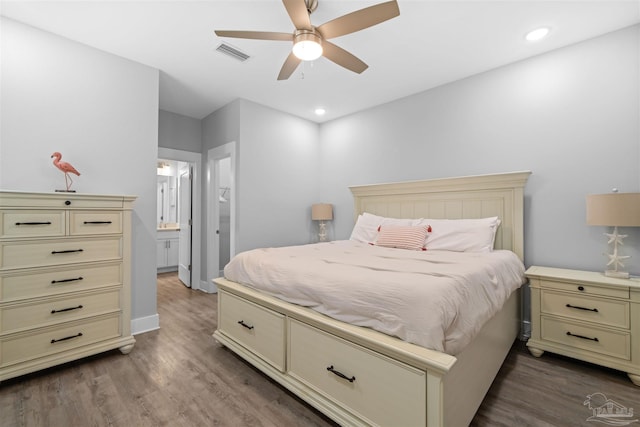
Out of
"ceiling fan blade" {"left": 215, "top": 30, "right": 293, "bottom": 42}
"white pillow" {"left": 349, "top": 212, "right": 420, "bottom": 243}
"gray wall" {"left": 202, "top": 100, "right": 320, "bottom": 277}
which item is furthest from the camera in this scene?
"gray wall" {"left": 202, "top": 100, "right": 320, "bottom": 277}

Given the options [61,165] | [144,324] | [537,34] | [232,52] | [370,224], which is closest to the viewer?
[61,165]

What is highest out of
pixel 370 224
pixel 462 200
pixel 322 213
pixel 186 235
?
pixel 462 200

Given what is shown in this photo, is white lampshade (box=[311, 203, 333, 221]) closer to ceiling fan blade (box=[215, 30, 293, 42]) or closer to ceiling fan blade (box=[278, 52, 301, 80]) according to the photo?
ceiling fan blade (box=[278, 52, 301, 80])

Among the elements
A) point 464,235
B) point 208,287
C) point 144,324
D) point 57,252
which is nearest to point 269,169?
point 208,287

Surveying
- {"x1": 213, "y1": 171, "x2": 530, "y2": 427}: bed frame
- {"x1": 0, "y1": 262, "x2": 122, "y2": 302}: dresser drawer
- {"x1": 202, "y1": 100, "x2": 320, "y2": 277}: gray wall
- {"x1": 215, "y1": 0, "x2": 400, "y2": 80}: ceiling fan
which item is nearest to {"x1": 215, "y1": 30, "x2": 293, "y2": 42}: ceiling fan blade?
{"x1": 215, "y1": 0, "x2": 400, "y2": 80}: ceiling fan

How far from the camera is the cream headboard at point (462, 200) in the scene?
275 cm

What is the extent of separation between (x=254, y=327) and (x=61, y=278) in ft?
4.94

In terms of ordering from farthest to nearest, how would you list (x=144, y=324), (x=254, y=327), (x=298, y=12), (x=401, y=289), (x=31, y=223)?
(x=144, y=324), (x=254, y=327), (x=31, y=223), (x=298, y=12), (x=401, y=289)

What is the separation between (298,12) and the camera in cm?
172

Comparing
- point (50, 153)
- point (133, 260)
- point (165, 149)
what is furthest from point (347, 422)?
point (165, 149)

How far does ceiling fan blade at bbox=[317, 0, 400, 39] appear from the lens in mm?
1632

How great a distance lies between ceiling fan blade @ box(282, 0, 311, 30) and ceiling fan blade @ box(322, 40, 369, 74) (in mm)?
219

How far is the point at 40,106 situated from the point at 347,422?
3292mm

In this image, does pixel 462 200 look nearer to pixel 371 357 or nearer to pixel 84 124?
pixel 371 357
